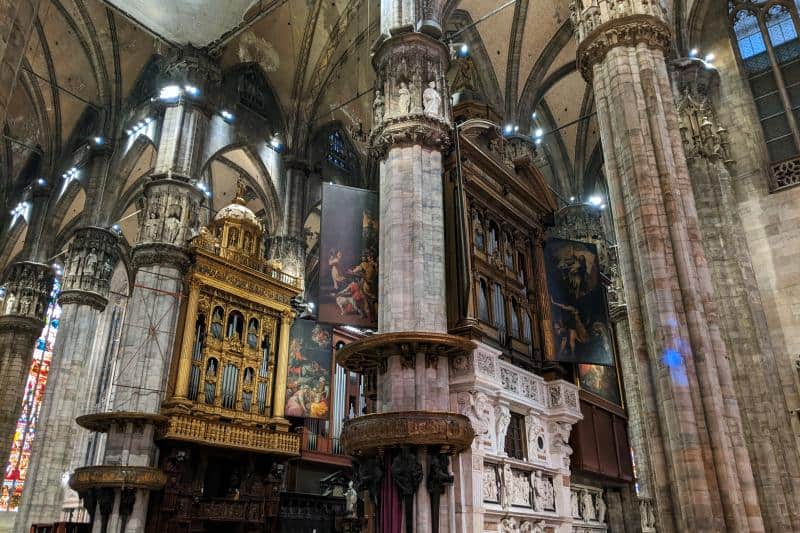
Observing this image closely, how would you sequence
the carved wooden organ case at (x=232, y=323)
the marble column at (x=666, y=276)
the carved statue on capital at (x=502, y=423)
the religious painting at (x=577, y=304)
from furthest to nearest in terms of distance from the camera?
the carved wooden organ case at (x=232, y=323) → the religious painting at (x=577, y=304) → the carved statue on capital at (x=502, y=423) → the marble column at (x=666, y=276)

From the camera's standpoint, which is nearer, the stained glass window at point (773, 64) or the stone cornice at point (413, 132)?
the stone cornice at point (413, 132)

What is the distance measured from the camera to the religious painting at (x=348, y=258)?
1186 cm

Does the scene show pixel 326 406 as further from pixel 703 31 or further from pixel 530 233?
pixel 703 31

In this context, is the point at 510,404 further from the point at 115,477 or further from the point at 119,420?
the point at 119,420

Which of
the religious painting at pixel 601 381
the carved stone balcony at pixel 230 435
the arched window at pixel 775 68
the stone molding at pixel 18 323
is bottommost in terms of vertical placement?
the carved stone balcony at pixel 230 435

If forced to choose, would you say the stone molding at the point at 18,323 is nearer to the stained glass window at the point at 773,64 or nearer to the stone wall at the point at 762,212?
the stone wall at the point at 762,212

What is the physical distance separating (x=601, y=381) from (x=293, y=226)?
11.6m

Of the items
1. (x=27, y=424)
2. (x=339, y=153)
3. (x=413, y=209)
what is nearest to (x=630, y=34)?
(x=413, y=209)

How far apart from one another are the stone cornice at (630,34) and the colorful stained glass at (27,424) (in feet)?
72.2

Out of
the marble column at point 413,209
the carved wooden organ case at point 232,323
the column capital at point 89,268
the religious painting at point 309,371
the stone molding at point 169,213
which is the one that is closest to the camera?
the marble column at point 413,209

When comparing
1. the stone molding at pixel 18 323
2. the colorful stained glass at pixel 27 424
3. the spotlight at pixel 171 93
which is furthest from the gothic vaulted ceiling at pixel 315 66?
the colorful stained glass at pixel 27 424

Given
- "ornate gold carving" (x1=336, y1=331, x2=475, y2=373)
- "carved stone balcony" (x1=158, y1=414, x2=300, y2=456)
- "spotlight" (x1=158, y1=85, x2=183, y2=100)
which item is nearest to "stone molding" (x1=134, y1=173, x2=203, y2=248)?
"spotlight" (x1=158, y1=85, x2=183, y2=100)

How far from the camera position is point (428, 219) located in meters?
11.4

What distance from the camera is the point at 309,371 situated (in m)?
18.8
